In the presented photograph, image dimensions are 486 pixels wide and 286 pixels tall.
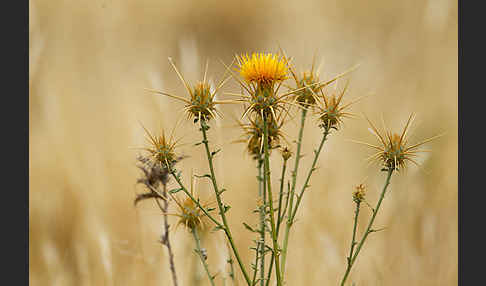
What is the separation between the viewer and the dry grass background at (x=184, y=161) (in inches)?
30.8

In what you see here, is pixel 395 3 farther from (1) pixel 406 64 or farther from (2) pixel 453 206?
(2) pixel 453 206

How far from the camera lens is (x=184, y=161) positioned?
84 centimetres

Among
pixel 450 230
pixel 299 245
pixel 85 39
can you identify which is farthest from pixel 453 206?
pixel 85 39

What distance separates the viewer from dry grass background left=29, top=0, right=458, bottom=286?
78cm

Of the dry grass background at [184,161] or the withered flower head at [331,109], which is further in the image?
the dry grass background at [184,161]

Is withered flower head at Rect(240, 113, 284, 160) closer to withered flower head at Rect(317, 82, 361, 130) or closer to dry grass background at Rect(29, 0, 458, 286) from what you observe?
withered flower head at Rect(317, 82, 361, 130)

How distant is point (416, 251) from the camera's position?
81 centimetres

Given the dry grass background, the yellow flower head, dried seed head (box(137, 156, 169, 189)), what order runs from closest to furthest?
1. the yellow flower head
2. dried seed head (box(137, 156, 169, 189))
3. the dry grass background

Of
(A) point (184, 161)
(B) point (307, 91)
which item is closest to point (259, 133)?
(B) point (307, 91)

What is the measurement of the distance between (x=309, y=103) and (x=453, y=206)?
52cm

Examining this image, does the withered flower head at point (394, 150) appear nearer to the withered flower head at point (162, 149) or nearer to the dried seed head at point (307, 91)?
the dried seed head at point (307, 91)

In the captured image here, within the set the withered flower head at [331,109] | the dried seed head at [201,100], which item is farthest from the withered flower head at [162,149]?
the withered flower head at [331,109]

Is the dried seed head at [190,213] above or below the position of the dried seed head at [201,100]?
below

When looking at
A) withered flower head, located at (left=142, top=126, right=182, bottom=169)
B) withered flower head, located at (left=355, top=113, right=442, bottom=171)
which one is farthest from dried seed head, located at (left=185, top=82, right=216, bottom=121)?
withered flower head, located at (left=355, top=113, right=442, bottom=171)
